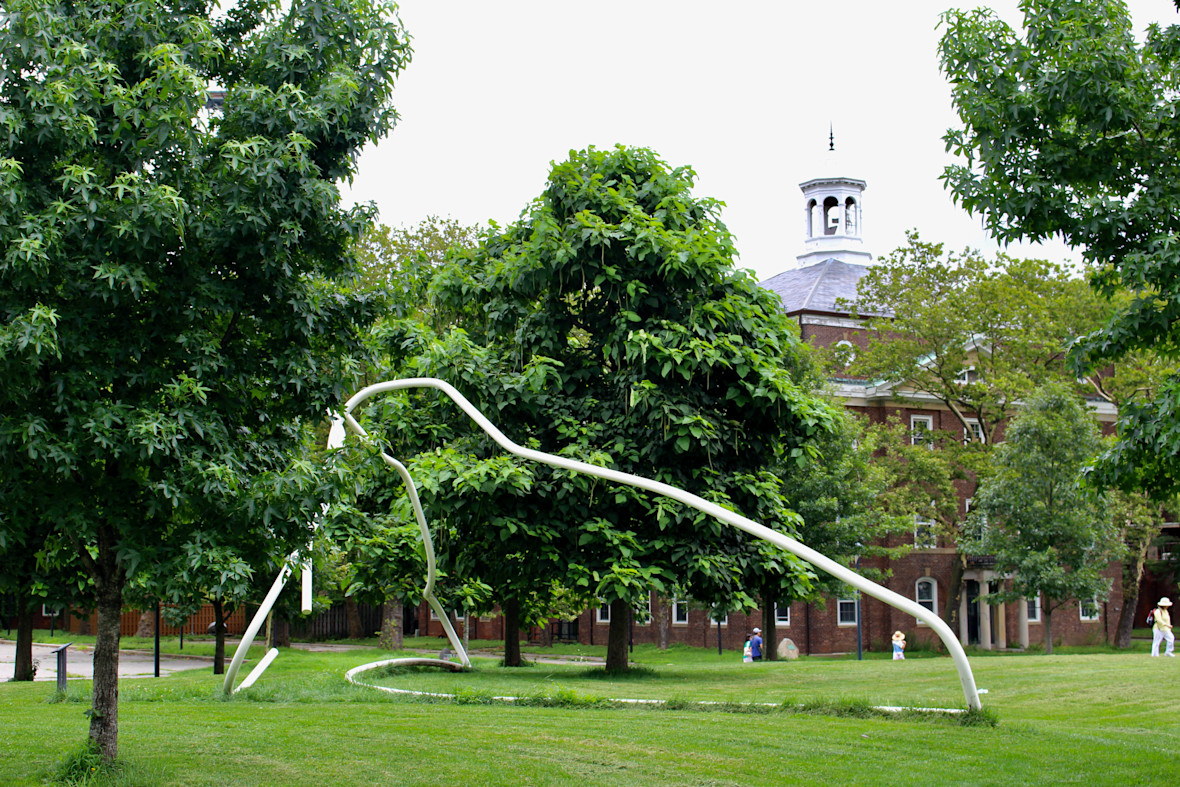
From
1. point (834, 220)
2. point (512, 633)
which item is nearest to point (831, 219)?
point (834, 220)

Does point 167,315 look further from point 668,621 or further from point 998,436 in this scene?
point 998,436

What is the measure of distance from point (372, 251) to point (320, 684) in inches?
898

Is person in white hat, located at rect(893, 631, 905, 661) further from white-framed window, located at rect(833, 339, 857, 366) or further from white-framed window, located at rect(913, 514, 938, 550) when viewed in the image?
white-framed window, located at rect(833, 339, 857, 366)

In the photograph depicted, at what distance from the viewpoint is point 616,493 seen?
18.9 meters

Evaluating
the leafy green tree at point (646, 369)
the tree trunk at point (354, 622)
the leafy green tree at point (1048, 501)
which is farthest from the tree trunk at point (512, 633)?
the tree trunk at point (354, 622)

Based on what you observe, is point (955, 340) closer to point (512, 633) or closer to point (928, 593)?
point (928, 593)

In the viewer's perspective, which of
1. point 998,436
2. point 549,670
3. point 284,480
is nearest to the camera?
point 284,480

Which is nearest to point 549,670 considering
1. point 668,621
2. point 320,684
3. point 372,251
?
point 320,684

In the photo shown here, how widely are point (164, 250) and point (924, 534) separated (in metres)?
39.2

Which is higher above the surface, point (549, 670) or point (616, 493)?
point (616, 493)

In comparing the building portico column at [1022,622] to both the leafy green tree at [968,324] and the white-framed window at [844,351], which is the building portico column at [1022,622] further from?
the white-framed window at [844,351]

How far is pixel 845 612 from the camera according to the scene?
4659 centimetres

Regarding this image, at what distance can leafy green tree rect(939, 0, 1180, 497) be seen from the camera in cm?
1029

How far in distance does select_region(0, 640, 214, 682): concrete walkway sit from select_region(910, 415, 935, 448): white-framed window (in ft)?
88.6
